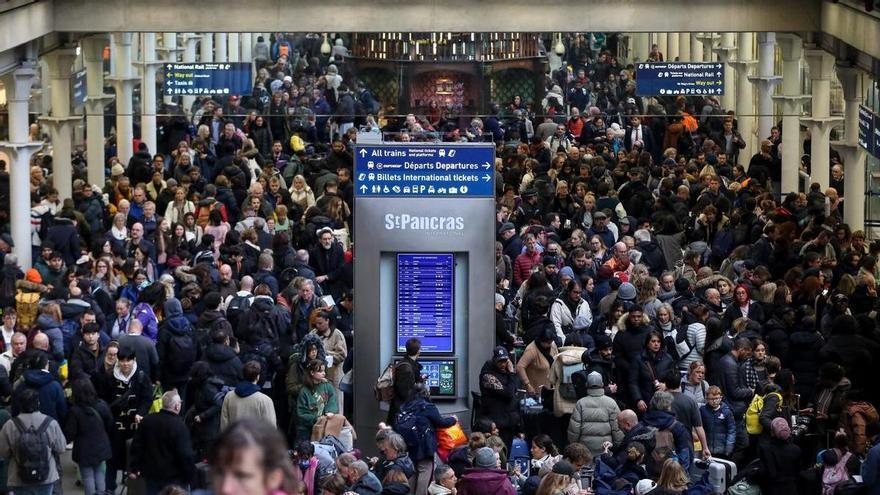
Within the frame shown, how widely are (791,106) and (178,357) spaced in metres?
16.4

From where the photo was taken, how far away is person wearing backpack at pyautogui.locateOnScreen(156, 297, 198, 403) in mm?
20547

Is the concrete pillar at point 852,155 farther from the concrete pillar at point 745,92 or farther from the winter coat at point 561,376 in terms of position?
the winter coat at point 561,376

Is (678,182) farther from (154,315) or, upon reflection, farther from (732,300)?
(154,315)

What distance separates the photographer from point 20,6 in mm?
29531

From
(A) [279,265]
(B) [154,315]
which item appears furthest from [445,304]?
(A) [279,265]

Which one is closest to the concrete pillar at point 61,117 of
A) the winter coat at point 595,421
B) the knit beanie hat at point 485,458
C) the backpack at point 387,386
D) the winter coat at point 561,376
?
the backpack at point 387,386

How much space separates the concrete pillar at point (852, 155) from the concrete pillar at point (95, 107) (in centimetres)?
1097

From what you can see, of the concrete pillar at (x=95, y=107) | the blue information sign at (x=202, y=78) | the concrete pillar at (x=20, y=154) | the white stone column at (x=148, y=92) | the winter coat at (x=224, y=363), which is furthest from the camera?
the white stone column at (x=148, y=92)

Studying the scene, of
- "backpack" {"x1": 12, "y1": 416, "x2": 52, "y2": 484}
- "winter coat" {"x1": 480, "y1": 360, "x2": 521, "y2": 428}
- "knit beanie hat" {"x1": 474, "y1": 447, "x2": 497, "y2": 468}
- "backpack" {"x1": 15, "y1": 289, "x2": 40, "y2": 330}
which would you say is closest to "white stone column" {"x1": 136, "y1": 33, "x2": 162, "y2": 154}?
"backpack" {"x1": 15, "y1": 289, "x2": 40, "y2": 330}

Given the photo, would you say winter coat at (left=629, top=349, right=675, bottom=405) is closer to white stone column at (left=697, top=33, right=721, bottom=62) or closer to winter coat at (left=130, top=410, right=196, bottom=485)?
winter coat at (left=130, top=410, right=196, bottom=485)

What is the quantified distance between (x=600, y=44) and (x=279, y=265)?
70.0 feet

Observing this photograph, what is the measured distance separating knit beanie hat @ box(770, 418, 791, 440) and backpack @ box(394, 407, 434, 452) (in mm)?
2449

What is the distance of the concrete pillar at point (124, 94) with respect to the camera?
124 ft

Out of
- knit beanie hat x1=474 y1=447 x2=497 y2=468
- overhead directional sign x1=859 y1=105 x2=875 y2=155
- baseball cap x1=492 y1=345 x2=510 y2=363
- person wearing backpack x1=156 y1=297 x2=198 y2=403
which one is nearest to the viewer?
knit beanie hat x1=474 y1=447 x2=497 y2=468
